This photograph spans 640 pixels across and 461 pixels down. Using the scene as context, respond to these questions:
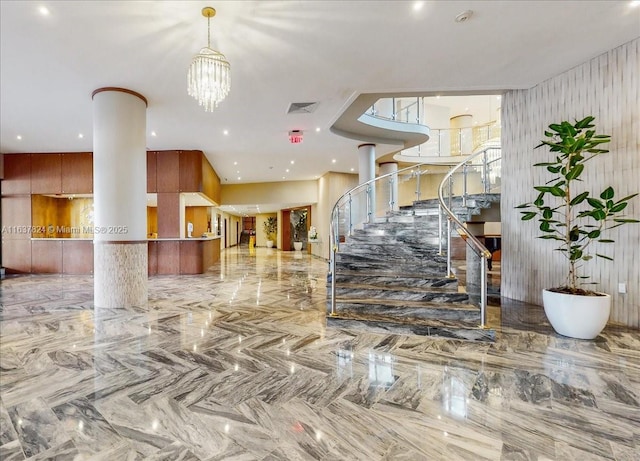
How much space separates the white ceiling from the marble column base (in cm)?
247

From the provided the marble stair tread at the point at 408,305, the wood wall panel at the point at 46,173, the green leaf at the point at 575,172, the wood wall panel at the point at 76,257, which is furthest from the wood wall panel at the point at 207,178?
the green leaf at the point at 575,172

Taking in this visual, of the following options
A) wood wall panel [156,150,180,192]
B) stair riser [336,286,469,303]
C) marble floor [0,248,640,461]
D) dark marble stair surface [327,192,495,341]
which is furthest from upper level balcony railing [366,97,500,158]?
marble floor [0,248,640,461]

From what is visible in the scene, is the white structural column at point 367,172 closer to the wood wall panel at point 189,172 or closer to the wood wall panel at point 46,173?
the wood wall panel at point 189,172

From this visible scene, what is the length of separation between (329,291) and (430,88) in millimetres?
3610

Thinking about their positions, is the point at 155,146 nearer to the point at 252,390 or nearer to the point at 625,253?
the point at 252,390

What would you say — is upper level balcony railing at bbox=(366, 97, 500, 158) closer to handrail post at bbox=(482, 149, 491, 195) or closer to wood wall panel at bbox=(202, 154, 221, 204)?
handrail post at bbox=(482, 149, 491, 195)

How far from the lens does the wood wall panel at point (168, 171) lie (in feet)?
28.6

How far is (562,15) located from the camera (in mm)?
3428

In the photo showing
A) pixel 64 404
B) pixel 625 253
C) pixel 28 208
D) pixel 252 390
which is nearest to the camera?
pixel 64 404

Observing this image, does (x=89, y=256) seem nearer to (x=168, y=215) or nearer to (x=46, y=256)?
(x=46, y=256)

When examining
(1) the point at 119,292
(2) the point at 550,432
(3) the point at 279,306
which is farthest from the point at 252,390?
(1) the point at 119,292

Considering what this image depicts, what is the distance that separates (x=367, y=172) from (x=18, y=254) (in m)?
9.85

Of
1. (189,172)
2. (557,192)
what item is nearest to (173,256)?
(189,172)

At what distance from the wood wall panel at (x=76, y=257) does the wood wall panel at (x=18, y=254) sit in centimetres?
107
